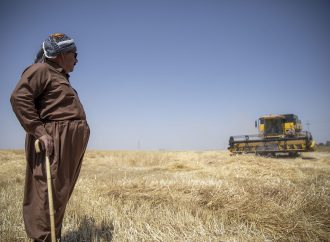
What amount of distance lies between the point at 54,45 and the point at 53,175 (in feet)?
3.92

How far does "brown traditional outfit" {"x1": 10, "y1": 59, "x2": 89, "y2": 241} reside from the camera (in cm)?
232

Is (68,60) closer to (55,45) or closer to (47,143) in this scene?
(55,45)

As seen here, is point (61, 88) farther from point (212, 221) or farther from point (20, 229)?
point (212, 221)

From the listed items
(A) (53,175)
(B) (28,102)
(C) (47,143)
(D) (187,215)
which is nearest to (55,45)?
(B) (28,102)

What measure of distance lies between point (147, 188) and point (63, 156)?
2661 mm

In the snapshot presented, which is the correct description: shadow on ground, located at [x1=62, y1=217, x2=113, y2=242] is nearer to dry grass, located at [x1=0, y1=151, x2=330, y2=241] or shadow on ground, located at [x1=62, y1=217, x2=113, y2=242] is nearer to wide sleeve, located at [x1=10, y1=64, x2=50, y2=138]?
dry grass, located at [x1=0, y1=151, x2=330, y2=241]

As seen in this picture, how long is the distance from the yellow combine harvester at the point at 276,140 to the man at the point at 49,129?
1778 centimetres

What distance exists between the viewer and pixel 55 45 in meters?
2.59

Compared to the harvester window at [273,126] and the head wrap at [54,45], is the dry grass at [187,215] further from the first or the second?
the harvester window at [273,126]

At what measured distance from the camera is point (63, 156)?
94.7 inches

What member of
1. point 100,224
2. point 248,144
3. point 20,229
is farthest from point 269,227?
point 248,144

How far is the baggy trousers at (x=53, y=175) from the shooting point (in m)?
2.33

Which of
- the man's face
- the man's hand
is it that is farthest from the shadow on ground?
the man's face

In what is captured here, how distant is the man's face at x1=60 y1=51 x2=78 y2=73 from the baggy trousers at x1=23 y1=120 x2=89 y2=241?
587 millimetres
